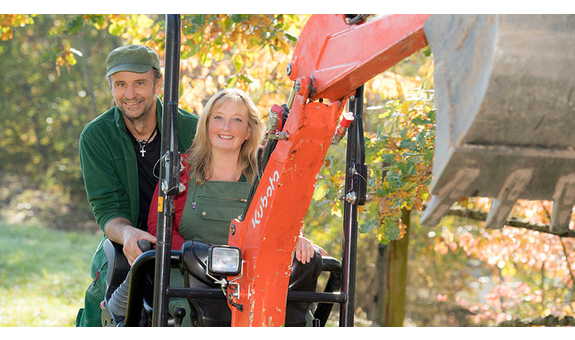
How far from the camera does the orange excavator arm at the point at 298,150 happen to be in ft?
6.91

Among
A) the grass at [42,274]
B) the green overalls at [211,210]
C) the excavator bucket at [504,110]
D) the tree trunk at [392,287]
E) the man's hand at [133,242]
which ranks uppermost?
the excavator bucket at [504,110]

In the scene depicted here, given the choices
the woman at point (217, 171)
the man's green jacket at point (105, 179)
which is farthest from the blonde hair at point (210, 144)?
the man's green jacket at point (105, 179)

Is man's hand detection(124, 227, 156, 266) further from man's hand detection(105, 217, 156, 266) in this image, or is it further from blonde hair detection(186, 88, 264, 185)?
blonde hair detection(186, 88, 264, 185)

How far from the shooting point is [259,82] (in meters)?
5.88

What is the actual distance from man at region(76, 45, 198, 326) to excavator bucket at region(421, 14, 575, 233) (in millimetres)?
2008

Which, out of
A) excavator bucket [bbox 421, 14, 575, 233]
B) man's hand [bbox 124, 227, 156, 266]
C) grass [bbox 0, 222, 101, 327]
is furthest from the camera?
grass [bbox 0, 222, 101, 327]

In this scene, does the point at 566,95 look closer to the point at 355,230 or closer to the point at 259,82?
A: the point at 355,230

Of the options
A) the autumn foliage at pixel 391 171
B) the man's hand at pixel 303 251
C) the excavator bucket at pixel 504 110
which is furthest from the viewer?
the autumn foliage at pixel 391 171

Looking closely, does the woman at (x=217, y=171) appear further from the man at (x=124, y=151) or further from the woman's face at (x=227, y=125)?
the man at (x=124, y=151)

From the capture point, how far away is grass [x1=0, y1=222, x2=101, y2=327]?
23.1 ft

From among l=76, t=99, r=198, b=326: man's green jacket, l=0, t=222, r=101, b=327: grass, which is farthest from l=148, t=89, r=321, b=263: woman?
l=0, t=222, r=101, b=327: grass

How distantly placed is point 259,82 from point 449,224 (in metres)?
4.65

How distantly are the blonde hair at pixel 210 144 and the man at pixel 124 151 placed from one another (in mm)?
275

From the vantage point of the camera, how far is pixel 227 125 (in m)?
3.23
